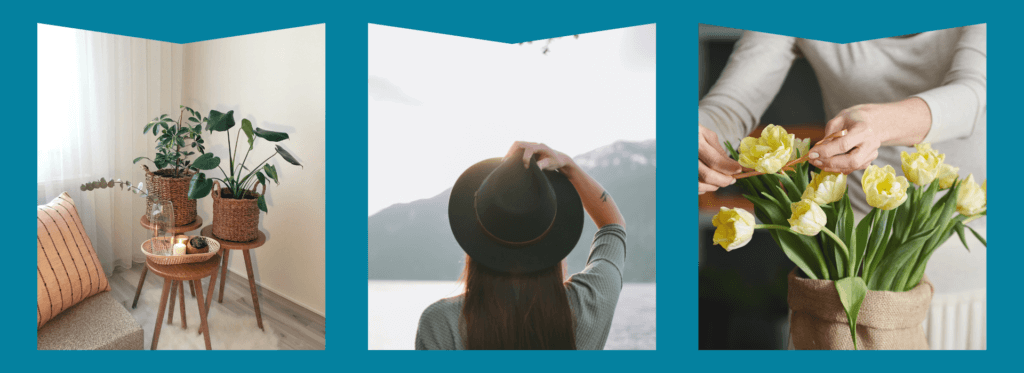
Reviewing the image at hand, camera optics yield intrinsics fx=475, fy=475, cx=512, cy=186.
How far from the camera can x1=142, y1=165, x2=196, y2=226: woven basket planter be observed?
2.08 m

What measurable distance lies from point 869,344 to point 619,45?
1192mm

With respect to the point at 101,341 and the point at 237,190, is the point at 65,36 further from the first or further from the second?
the point at 101,341

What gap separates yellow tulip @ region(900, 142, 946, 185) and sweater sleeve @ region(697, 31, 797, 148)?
16.1 inches

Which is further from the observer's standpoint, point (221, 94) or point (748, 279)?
point (221, 94)

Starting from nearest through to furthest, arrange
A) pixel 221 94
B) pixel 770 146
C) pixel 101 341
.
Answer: pixel 770 146, pixel 101 341, pixel 221 94

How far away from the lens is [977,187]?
1431 millimetres

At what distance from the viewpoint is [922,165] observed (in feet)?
4.41

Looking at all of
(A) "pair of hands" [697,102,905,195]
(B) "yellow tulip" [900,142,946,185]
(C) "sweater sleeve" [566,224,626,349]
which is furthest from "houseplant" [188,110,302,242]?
(B) "yellow tulip" [900,142,946,185]

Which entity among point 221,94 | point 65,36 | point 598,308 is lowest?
point 598,308

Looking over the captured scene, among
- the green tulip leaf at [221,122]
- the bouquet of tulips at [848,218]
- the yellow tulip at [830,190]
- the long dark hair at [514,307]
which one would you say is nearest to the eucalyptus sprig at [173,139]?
the green tulip leaf at [221,122]

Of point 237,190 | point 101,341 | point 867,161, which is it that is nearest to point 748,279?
point 867,161

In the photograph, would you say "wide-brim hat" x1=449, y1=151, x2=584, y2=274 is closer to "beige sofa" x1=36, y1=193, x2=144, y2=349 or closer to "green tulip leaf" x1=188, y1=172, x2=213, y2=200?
"green tulip leaf" x1=188, y1=172, x2=213, y2=200

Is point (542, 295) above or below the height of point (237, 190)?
below

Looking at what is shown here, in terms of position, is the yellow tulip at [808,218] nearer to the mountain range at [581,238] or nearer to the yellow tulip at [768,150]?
the yellow tulip at [768,150]
